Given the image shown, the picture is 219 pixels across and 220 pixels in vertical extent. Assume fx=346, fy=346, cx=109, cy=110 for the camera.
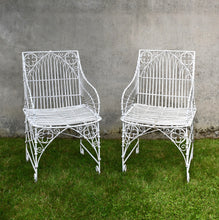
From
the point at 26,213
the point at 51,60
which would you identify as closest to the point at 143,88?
the point at 51,60

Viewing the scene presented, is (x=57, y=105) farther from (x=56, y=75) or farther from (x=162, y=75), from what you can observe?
(x=162, y=75)

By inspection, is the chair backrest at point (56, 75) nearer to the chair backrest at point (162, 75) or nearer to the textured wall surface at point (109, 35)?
the textured wall surface at point (109, 35)

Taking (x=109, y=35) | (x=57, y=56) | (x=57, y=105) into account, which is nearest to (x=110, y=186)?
(x=57, y=105)

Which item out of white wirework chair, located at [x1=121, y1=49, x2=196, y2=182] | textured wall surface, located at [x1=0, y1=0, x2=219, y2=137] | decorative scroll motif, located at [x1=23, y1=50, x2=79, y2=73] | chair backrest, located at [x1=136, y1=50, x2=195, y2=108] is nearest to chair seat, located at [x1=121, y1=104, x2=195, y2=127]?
white wirework chair, located at [x1=121, y1=49, x2=196, y2=182]

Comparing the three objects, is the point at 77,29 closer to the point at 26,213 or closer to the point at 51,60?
the point at 51,60

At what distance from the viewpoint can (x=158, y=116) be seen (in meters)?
3.32

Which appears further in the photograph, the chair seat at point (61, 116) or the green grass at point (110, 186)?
the chair seat at point (61, 116)

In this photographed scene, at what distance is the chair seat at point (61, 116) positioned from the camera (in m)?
3.13

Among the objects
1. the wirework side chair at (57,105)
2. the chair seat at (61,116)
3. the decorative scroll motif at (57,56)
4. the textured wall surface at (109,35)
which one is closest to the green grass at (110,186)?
the wirework side chair at (57,105)

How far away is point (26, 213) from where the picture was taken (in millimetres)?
2715

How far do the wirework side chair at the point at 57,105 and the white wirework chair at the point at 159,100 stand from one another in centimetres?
35

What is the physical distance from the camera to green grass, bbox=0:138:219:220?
274 centimetres

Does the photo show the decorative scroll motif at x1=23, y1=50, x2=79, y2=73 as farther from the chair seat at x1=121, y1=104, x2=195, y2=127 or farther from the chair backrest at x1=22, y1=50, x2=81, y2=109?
the chair seat at x1=121, y1=104, x2=195, y2=127

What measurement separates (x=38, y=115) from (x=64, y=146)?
80 cm
